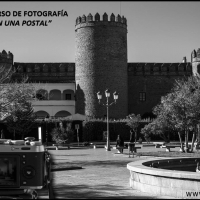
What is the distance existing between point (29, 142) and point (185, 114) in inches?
575

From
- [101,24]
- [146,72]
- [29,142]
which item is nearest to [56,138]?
[101,24]

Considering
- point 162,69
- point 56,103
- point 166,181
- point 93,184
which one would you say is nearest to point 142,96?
point 162,69

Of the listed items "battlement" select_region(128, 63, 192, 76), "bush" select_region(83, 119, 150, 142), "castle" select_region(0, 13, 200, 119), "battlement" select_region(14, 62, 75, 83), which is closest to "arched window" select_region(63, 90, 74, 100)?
"castle" select_region(0, 13, 200, 119)

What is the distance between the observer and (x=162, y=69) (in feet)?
181

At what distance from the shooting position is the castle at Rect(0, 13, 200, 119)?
49.0 meters

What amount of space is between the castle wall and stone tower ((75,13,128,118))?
14.0ft

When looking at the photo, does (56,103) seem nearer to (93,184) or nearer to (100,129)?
(100,129)

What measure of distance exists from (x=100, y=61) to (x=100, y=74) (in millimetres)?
1363

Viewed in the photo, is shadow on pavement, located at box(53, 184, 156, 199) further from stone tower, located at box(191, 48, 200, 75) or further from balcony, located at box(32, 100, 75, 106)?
stone tower, located at box(191, 48, 200, 75)

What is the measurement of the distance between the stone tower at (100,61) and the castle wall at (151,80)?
4.27m

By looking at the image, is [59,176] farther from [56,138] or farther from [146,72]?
[146,72]

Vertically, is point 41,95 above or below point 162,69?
below

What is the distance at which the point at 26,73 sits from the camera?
5441 cm

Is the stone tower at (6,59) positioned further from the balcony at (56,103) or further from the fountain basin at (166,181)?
the fountain basin at (166,181)
